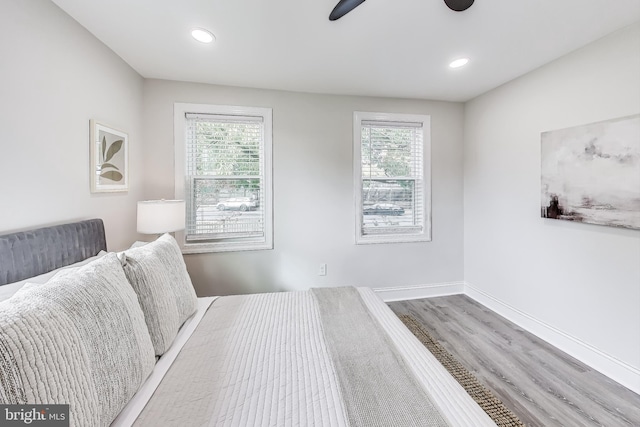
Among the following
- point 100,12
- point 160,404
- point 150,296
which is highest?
point 100,12

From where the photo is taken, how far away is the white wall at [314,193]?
275 cm

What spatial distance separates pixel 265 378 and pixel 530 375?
2.09 m

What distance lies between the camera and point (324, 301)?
1806 millimetres

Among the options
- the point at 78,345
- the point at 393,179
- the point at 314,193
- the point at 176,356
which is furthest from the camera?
the point at 393,179

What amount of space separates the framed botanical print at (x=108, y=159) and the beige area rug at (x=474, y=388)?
298cm

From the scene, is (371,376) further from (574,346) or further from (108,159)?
(108,159)

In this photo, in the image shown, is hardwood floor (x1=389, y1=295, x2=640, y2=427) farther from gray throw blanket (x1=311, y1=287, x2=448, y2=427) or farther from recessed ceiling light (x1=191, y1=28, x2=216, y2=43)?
recessed ceiling light (x1=191, y1=28, x2=216, y2=43)

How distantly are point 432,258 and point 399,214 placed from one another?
71 cm

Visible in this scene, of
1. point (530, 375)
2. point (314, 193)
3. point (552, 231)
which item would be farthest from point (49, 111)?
point (552, 231)

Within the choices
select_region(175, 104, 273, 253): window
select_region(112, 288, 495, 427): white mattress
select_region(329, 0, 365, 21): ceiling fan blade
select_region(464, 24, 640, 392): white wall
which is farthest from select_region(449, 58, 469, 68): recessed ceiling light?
select_region(112, 288, 495, 427): white mattress

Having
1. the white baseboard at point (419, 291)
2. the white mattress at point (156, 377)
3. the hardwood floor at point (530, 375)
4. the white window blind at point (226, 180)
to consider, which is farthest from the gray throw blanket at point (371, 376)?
the white baseboard at point (419, 291)

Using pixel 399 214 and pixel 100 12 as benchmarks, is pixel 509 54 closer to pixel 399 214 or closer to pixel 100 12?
pixel 399 214

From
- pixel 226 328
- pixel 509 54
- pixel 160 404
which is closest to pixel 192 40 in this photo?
pixel 226 328

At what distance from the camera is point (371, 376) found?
108cm
